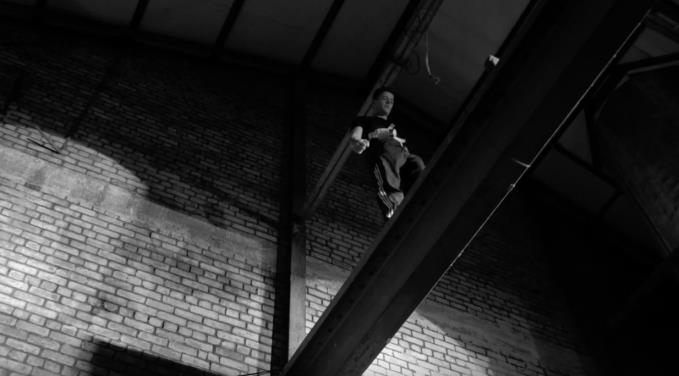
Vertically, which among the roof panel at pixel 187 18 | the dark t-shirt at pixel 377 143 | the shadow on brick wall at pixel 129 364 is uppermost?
the dark t-shirt at pixel 377 143

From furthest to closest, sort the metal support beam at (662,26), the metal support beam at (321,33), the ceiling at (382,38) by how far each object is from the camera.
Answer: the metal support beam at (321,33), the ceiling at (382,38), the metal support beam at (662,26)

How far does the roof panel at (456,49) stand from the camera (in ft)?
36.6

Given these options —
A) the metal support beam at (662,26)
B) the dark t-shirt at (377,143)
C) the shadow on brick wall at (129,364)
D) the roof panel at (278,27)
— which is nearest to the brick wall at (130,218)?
the shadow on brick wall at (129,364)

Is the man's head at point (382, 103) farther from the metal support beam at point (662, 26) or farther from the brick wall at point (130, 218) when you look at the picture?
the metal support beam at point (662, 26)

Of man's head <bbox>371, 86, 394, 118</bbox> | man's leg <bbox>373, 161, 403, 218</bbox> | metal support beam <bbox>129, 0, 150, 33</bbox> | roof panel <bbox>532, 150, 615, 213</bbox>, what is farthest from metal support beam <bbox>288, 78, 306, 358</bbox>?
roof panel <bbox>532, 150, 615, 213</bbox>

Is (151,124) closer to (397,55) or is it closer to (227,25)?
(227,25)

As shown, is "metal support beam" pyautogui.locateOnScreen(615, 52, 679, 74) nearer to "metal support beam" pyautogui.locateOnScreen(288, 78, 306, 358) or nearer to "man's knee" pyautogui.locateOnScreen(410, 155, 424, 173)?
"man's knee" pyautogui.locateOnScreen(410, 155, 424, 173)

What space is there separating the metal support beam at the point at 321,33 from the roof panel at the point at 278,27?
0.06 metres

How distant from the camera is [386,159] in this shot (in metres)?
7.81

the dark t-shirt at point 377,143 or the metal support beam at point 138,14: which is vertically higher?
the dark t-shirt at point 377,143

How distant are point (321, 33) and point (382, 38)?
1.06m

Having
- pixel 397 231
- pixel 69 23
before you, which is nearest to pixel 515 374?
pixel 397 231

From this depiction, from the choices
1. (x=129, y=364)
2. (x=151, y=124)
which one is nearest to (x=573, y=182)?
(x=151, y=124)

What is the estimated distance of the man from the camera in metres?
7.64
